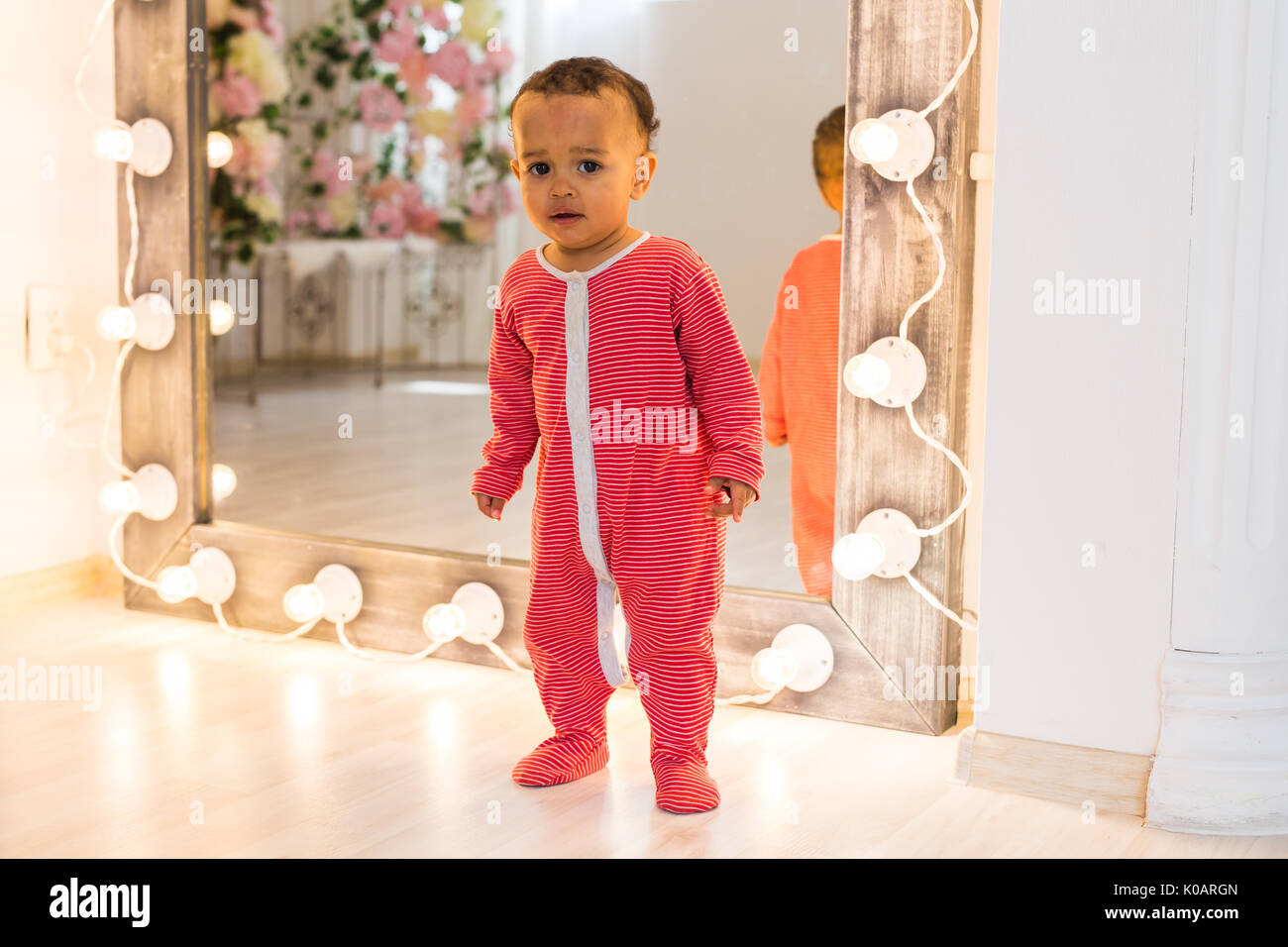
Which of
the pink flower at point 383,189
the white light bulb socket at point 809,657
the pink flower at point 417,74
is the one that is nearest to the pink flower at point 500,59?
the pink flower at point 417,74

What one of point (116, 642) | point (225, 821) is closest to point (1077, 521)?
point (225, 821)

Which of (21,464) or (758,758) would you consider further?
(21,464)

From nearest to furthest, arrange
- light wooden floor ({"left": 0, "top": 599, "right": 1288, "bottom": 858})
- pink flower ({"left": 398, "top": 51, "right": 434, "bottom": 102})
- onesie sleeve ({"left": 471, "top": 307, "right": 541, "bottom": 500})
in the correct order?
light wooden floor ({"left": 0, "top": 599, "right": 1288, "bottom": 858}) < onesie sleeve ({"left": 471, "top": 307, "right": 541, "bottom": 500}) < pink flower ({"left": 398, "top": 51, "right": 434, "bottom": 102})

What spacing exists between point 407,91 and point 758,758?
115cm

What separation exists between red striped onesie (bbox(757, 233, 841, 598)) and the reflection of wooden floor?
0.13 metres

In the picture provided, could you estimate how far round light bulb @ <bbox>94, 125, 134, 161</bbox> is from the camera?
7.45ft

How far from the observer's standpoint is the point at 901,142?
175 cm

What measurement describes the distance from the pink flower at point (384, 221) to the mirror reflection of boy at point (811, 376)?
0.64 meters

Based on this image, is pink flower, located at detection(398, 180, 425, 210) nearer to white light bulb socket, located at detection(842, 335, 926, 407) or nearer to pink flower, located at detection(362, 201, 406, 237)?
pink flower, located at detection(362, 201, 406, 237)

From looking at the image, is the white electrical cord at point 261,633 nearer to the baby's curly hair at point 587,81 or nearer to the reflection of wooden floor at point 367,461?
the reflection of wooden floor at point 367,461

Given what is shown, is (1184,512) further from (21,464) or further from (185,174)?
(21,464)

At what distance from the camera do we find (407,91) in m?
2.15

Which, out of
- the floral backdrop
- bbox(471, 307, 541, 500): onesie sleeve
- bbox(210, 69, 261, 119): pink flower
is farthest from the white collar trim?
bbox(210, 69, 261, 119): pink flower

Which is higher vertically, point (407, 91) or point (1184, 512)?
point (407, 91)
